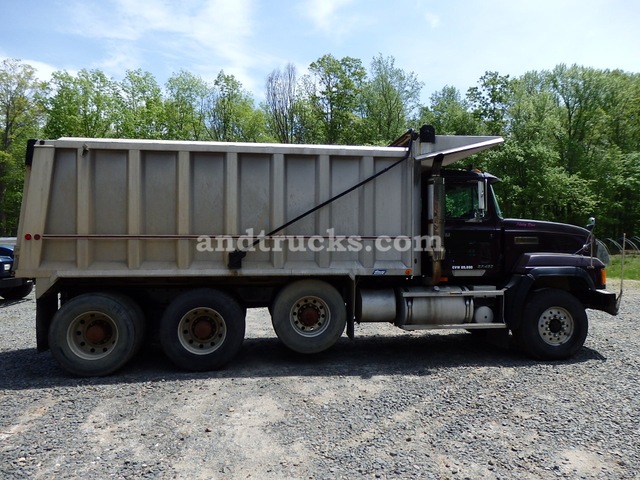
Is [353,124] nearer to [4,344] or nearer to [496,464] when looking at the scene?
[4,344]

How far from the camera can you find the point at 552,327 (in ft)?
20.9

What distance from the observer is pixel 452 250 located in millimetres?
6527

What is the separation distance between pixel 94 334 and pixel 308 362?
9.64ft

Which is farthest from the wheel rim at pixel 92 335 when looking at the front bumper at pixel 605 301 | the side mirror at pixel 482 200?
the front bumper at pixel 605 301

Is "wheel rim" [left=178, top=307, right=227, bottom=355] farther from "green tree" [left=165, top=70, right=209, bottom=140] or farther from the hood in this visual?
"green tree" [left=165, top=70, right=209, bottom=140]

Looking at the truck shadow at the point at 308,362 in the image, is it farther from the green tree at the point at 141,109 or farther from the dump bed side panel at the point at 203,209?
the green tree at the point at 141,109

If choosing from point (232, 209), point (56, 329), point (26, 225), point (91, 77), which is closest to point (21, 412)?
point (56, 329)

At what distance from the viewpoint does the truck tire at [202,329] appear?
5.70 meters

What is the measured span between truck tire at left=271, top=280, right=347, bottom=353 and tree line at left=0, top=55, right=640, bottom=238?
22.3 m

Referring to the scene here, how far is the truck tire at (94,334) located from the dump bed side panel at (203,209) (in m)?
0.42

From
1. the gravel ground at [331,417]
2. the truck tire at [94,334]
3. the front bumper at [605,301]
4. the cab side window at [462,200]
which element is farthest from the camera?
the cab side window at [462,200]

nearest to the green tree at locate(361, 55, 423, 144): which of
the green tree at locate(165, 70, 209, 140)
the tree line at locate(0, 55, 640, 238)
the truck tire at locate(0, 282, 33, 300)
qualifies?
the tree line at locate(0, 55, 640, 238)

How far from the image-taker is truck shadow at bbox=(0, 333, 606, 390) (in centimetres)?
555

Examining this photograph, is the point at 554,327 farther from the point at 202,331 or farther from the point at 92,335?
the point at 92,335
